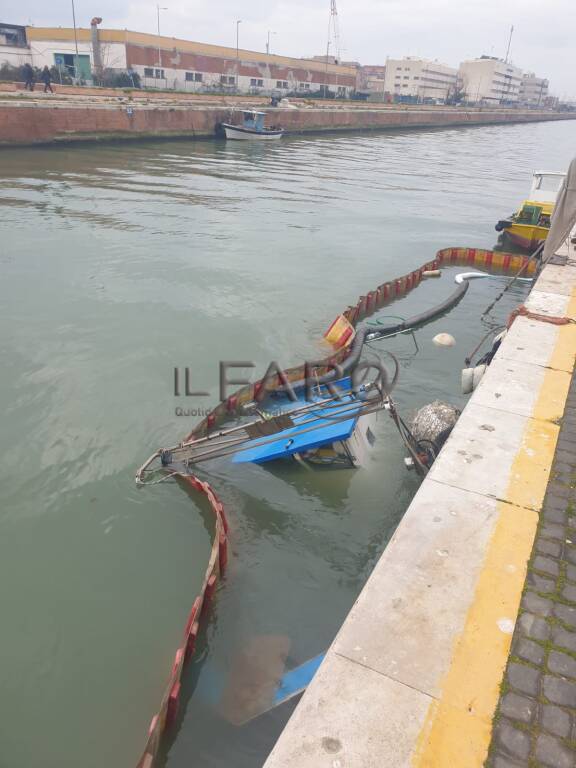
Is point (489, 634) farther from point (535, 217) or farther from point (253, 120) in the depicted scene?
point (253, 120)

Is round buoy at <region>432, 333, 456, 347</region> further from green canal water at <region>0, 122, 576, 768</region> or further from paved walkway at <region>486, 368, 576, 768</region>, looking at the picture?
paved walkway at <region>486, 368, 576, 768</region>

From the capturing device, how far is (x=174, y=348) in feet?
45.4

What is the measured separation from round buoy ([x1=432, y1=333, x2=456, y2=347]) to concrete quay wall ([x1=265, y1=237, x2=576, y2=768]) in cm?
826

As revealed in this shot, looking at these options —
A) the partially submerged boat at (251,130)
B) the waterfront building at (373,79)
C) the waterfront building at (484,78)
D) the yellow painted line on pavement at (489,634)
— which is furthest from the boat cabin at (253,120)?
the waterfront building at (484,78)

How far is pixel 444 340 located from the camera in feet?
48.8

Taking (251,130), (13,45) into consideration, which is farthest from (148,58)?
(251,130)

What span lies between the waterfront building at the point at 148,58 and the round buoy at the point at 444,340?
2981 inches

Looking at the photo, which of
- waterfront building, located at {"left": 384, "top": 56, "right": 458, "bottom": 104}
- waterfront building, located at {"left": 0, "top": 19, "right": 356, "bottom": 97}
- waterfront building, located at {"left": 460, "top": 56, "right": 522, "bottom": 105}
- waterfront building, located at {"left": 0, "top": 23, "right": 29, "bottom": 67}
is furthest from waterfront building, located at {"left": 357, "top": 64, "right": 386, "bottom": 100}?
waterfront building, located at {"left": 0, "top": 23, "right": 29, "bottom": 67}

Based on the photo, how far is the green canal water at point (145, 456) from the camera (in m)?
5.91

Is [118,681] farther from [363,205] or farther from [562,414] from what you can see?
[363,205]

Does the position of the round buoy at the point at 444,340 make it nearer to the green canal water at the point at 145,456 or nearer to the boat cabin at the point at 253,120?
the green canal water at the point at 145,456

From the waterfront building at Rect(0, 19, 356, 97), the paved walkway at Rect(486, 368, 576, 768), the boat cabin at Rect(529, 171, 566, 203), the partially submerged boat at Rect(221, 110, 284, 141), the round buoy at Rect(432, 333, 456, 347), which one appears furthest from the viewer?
the waterfront building at Rect(0, 19, 356, 97)

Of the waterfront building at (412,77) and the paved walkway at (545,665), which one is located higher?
the waterfront building at (412,77)

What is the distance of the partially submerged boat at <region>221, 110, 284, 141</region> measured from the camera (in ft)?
189
